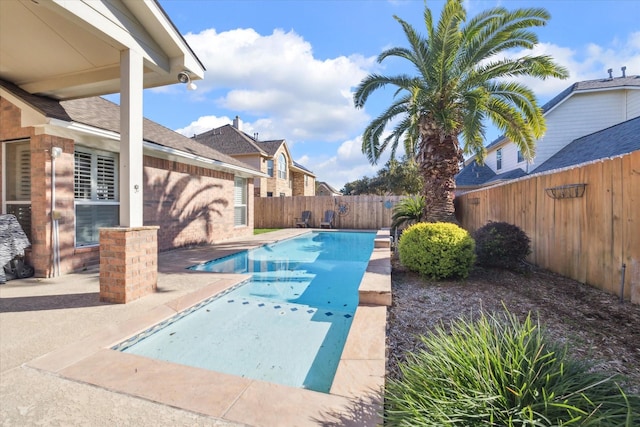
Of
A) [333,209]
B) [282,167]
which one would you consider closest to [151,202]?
[333,209]

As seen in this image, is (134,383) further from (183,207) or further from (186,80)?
(183,207)

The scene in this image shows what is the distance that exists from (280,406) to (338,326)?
2.25 metres

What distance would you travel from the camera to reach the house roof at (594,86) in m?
15.4

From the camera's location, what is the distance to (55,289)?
5.25 meters

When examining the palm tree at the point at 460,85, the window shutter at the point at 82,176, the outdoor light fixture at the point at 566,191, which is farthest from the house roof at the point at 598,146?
the window shutter at the point at 82,176

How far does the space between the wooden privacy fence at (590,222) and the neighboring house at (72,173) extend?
8.41m

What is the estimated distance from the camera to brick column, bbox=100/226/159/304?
4465 millimetres

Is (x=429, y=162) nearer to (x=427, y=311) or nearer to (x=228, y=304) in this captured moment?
(x=427, y=311)

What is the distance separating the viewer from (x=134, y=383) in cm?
256

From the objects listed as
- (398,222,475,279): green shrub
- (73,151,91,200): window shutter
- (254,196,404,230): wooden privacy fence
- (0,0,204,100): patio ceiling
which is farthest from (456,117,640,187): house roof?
(73,151,91,200): window shutter

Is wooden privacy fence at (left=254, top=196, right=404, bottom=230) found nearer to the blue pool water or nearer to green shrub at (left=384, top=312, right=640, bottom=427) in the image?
the blue pool water

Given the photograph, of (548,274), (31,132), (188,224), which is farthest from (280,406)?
(188,224)

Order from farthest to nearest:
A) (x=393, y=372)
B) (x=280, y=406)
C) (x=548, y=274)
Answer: (x=548, y=274), (x=393, y=372), (x=280, y=406)

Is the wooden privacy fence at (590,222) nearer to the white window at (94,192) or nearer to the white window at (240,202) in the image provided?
the white window at (94,192)
